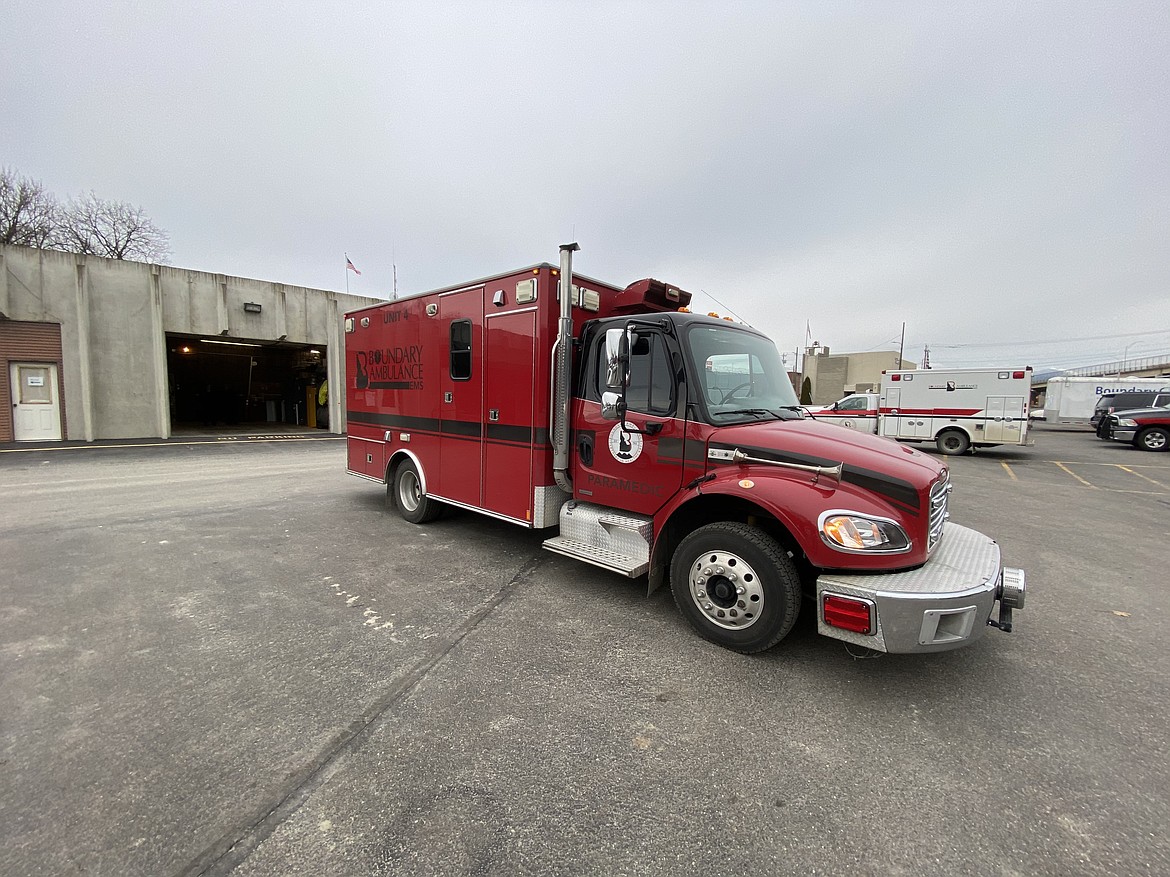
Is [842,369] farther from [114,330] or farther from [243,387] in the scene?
[114,330]

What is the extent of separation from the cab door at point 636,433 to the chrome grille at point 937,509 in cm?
157

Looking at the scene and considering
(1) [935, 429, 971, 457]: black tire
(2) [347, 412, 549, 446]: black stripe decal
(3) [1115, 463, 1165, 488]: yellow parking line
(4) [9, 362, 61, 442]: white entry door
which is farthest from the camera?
(1) [935, 429, 971, 457]: black tire

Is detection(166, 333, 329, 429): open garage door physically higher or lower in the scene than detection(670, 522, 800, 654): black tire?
higher

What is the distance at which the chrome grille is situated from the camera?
308 cm

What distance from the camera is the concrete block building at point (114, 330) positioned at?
44.9 feet

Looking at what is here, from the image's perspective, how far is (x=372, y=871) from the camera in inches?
70.3

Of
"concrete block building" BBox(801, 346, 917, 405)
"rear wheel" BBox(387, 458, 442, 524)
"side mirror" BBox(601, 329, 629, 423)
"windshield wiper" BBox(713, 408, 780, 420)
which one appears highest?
"concrete block building" BBox(801, 346, 917, 405)

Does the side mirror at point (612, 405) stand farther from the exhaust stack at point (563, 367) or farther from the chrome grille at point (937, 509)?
the chrome grille at point (937, 509)

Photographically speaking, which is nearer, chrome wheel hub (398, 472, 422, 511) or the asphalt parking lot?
the asphalt parking lot

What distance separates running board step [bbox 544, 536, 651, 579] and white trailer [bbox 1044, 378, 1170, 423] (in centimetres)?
3968

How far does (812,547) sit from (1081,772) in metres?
1.47

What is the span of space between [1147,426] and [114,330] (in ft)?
111

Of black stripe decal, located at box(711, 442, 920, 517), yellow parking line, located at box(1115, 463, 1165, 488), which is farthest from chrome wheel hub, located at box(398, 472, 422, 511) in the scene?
yellow parking line, located at box(1115, 463, 1165, 488)

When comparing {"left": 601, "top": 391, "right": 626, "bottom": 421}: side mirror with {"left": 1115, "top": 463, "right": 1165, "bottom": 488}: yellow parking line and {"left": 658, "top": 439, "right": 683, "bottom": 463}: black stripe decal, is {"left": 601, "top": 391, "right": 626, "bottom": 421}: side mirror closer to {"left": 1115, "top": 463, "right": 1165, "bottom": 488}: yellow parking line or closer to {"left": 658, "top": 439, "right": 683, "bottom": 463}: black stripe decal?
{"left": 658, "top": 439, "right": 683, "bottom": 463}: black stripe decal
